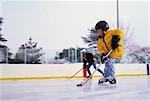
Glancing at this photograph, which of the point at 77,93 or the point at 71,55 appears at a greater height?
the point at 71,55

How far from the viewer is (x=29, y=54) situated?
29.0ft

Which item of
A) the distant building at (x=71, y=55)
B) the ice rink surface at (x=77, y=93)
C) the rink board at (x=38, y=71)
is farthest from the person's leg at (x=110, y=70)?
the distant building at (x=71, y=55)

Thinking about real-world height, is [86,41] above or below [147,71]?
above

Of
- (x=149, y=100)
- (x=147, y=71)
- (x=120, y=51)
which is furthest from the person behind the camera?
(x=147, y=71)

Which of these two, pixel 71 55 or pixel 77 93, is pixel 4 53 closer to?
pixel 71 55

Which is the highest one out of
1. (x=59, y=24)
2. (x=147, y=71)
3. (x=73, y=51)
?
(x=59, y=24)

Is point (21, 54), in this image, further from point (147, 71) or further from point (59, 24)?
point (147, 71)

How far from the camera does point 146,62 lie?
33.6ft

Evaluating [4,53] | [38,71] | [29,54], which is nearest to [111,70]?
[38,71]

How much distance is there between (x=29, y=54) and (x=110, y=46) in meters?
4.43

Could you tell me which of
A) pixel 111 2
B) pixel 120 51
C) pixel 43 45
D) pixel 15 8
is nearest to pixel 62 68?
pixel 43 45

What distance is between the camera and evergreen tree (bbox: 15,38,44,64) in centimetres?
860

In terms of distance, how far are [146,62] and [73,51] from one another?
2562mm

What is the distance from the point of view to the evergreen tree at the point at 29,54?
8602 millimetres
